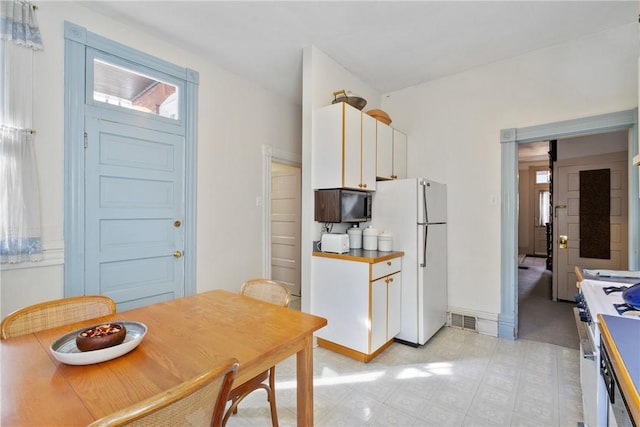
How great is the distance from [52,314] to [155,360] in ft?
2.76

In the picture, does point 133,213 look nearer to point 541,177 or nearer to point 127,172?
point 127,172

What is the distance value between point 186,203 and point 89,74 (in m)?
1.21

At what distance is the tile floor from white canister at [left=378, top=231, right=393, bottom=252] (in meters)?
0.95

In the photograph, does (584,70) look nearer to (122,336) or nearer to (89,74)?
(122,336)

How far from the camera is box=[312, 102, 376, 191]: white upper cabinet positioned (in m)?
2.66

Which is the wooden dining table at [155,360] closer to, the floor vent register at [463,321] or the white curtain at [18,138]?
the white curtain at [18,138]

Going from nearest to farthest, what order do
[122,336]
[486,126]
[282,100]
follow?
1. [122,336]
2. [486,126]
3. [282,100]

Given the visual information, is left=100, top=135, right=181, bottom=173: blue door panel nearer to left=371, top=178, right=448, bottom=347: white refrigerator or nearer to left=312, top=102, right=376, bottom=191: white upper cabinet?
left=312, top=102, right=376, bottom=191: white upper cabinet

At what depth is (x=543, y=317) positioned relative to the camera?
368 centimetres

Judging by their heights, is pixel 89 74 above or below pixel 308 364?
above

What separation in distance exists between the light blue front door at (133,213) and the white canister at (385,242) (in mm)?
1917

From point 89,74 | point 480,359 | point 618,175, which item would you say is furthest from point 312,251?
point 618,175

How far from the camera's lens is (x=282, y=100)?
12.6 ft

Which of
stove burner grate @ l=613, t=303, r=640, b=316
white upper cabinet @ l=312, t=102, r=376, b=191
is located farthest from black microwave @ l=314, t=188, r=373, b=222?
stove burner grate @ l=613, t=303, r=640, b=316
